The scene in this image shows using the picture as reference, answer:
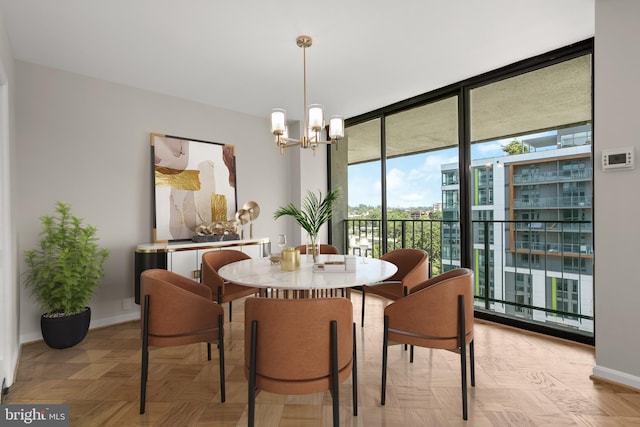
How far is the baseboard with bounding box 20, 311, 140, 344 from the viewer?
9.70 feet

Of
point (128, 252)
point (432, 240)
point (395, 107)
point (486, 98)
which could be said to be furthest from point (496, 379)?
point (128, 252)

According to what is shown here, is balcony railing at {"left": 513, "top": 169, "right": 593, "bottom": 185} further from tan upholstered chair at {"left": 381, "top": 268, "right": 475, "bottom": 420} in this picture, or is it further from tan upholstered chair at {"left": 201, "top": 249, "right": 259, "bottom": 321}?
tan upholstered chair at {"left": 201, "top": 249, "right": 259, "bottom": 321}

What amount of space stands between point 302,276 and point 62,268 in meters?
2.14

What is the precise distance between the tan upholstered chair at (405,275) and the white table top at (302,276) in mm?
323

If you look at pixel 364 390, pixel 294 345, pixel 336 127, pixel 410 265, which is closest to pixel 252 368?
pixel 294 345

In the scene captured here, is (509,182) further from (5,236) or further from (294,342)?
(5,236)

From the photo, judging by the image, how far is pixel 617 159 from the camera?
2.17 m

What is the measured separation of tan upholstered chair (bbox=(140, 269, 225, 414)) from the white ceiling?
73.2 inches

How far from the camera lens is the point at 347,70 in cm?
326

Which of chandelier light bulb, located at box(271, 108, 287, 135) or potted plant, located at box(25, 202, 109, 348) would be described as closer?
chandelier light bulb, located at box(271, 108, 287, 135)

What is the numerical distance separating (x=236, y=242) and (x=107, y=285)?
1371mm

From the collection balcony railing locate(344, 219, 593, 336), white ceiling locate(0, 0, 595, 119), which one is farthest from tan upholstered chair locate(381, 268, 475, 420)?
white ceiling locate(0, 0, 595, 119)

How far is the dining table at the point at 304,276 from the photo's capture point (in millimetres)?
1829

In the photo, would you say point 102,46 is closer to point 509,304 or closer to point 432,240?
point 432,240
